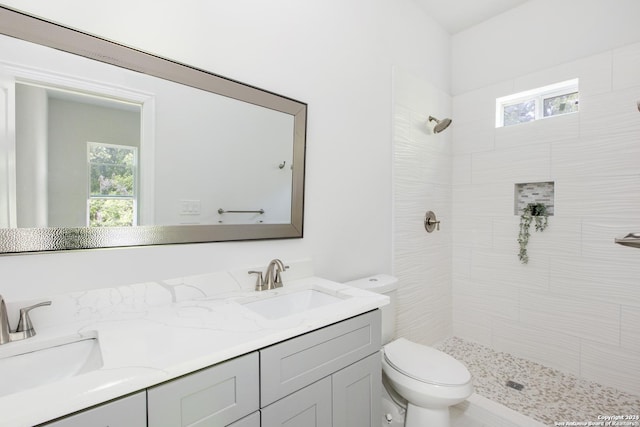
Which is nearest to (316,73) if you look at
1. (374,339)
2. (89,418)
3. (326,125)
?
(326,125)

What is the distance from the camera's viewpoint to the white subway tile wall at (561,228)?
77.8 inches

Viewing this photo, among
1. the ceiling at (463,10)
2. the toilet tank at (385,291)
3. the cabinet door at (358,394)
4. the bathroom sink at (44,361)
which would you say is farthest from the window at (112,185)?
the ceiling at (463,10)

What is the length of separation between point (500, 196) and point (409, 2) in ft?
5.49

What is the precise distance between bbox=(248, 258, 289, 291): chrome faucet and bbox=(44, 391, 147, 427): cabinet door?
753 millimetres

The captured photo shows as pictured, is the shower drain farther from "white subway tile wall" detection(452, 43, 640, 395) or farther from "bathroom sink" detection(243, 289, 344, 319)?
"bathroom sink" detection(243, 289, 344, 319)

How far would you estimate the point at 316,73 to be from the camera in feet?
5.71

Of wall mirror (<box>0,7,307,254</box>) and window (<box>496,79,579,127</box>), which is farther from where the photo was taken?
window (<box>496,79,579,127</box>)

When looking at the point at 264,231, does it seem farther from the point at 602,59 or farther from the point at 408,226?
the point at 602,59

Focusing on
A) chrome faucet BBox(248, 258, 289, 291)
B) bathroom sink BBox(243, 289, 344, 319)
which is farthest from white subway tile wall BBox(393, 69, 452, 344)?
chrome faucet BBox(248, 258, 289, 291)

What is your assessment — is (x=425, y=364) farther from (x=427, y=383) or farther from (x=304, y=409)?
(x=304, y=409)

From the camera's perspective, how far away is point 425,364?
158 centimetres

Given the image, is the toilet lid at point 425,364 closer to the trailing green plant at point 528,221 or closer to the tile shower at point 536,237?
the tile shower at point 536,237

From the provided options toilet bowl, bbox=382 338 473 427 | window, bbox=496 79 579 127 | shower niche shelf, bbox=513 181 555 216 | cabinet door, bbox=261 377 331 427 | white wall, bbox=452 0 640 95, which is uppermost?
white wall, bbox=452 0 640 95

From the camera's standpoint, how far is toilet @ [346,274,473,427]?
1.43 meters
